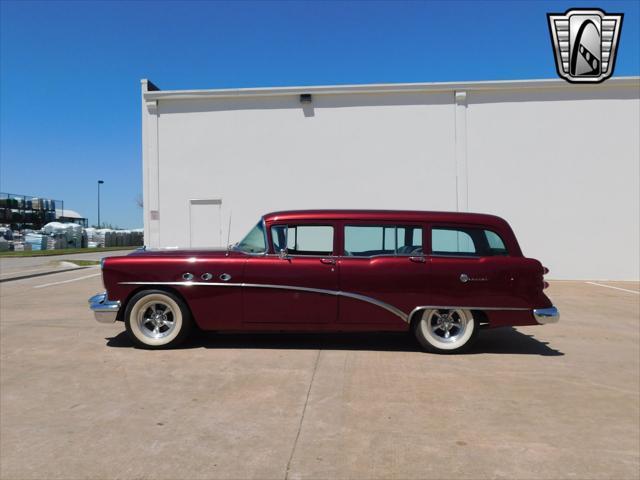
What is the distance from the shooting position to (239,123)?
1395cm

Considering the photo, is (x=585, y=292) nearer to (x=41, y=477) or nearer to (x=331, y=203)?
(x=331, y=203)

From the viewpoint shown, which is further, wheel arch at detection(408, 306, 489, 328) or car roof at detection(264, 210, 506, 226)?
car roof at detection(264, 210, 506, 226)

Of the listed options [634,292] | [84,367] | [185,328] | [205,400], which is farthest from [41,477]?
[634,292]

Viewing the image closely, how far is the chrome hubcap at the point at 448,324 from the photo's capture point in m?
5.56

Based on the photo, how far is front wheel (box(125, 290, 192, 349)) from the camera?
5539mm

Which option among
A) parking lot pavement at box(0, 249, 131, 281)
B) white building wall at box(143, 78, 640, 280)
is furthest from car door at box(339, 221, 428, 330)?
parking lot pavement at box(0, 249, 131, 281)

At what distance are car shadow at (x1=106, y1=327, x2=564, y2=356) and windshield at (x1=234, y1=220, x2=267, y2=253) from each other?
3.94ft

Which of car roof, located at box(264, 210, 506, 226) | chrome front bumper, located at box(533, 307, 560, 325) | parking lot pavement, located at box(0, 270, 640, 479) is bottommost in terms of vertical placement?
parking lot pavement, located at box(0, 270, 640, 479)

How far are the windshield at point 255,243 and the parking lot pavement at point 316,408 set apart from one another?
1202mm

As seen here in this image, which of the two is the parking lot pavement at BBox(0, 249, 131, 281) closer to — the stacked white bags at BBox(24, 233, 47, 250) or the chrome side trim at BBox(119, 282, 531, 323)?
the chrome side trim at BBox(119, 282, 531, 323)

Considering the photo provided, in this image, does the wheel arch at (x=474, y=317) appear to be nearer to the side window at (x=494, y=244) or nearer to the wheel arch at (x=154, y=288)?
the side window at (x=494, y=244)

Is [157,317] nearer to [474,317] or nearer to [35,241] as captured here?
[474,317]

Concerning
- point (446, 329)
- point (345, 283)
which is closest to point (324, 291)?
point (345, 283)

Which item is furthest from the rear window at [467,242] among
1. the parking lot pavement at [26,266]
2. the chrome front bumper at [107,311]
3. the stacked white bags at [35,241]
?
the stacked white bags at [35,241]
